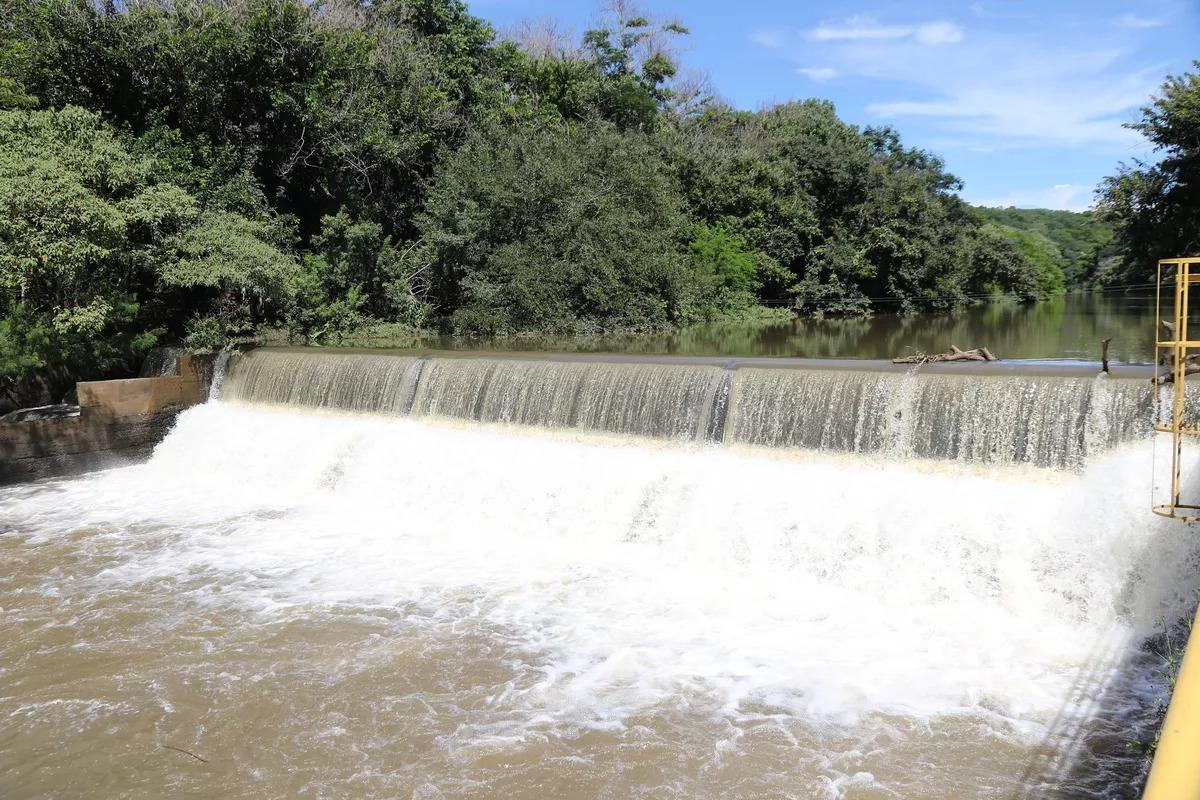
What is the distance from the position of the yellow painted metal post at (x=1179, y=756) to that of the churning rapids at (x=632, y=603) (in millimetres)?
2624

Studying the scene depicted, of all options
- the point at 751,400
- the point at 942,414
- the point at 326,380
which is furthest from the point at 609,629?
the point at 326,380

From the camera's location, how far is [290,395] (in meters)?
12.7

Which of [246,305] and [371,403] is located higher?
[246,305]

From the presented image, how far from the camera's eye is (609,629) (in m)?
6.35

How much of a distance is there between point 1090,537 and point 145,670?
700 cm

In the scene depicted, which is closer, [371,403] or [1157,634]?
[1157,634]

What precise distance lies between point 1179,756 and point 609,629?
4.76 m

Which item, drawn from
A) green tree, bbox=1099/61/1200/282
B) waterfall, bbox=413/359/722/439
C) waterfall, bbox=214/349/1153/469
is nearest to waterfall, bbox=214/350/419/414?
waterfall, bbox=214/349/1153/469

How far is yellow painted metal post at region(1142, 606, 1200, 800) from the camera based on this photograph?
1767mm

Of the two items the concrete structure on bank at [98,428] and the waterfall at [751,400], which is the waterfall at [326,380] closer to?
the waterfall at [751,400]

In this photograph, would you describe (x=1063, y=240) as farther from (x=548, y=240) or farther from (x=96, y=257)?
(x=96, y=257)

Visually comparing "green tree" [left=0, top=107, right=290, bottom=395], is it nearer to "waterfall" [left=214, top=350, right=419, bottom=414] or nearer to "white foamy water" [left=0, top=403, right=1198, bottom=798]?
"waterfall" [left=214, top=350, right=419, bottom=414]

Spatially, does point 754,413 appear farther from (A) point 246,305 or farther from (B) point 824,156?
(B) point 824,156

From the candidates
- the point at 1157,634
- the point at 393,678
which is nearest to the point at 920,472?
the point at 1157,634
